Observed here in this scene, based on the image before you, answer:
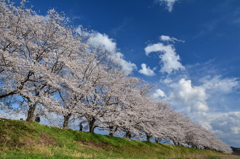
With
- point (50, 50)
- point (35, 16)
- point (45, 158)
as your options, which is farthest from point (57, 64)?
point (45, 158)

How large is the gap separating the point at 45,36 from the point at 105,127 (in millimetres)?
13802

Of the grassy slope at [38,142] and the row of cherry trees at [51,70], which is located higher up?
the row of cherry trees at [51,70]

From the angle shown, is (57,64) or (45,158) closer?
(45,158)

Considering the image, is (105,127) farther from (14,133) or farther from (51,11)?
(51,11)

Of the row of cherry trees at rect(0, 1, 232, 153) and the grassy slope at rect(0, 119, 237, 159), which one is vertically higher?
the row of cherry trees at rect(0, 1, 232, 153)

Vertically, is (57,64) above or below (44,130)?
above

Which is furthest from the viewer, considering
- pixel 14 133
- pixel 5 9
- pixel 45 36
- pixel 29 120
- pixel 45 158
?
pixel 29 120

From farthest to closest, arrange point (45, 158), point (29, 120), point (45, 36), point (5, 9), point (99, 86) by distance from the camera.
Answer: point (99, 86), point (29, 120), point (45, 36), point (5, 9), point (45, 158)

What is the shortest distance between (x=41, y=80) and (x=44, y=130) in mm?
6260

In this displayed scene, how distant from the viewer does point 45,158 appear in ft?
30.3

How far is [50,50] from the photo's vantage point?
546 inches

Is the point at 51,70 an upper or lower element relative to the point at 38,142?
upper

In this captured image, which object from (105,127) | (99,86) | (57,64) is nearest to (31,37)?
(57,64)

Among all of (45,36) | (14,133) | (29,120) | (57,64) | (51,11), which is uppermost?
(51,11)
